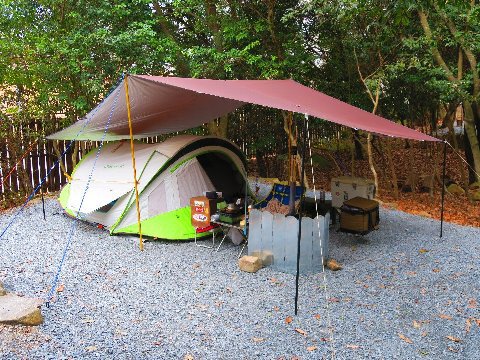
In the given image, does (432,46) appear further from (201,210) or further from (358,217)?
(201,210)

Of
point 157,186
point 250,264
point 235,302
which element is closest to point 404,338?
point 235,302

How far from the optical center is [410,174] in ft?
27.9

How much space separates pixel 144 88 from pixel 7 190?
13.1ft

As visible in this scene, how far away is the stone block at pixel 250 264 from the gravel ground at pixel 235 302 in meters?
0.07

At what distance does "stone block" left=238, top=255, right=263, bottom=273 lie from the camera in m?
4.00

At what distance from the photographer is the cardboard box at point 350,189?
5.38m

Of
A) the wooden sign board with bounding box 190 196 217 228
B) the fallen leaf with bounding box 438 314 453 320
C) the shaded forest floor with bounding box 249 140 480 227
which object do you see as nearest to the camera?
the fallen leaf with bounding box 438 314 453 320

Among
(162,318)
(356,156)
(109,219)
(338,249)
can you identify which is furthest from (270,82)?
(356,156)

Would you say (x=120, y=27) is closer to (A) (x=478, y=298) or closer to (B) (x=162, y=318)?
(B) (x=162, y=318)

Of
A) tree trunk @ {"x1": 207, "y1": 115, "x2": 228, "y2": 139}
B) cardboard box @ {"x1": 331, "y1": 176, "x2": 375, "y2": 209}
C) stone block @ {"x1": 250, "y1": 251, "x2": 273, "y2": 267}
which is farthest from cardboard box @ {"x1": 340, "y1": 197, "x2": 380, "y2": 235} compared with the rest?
tree trunk @ {"x1": 207, "y1": 115, "x2": 228, "y2": 139}

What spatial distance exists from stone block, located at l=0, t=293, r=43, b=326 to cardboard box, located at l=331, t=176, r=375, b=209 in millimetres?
3863

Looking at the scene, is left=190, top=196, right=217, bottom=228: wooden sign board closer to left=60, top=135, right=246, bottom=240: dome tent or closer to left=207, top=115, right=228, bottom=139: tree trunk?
left=60, top=135, right=246, bottom=240: dome tent

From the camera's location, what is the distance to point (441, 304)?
338 cm

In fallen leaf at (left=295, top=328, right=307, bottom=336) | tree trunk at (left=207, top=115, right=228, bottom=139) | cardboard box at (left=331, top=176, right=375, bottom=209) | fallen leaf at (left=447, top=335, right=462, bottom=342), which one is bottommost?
fallen leaf at (left=447, top=335, right=462, bottom=342)
